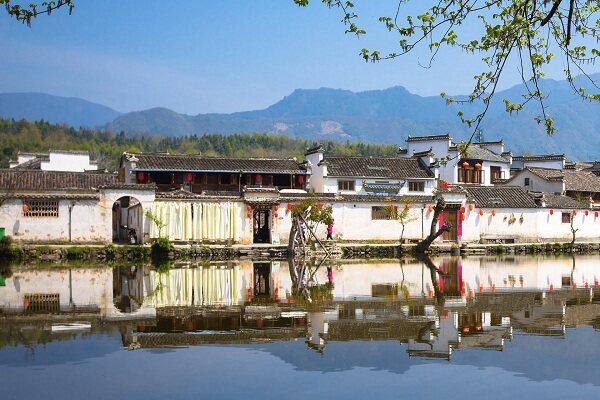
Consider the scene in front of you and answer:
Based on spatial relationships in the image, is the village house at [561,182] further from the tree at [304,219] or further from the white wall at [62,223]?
the white wall at [62,223]

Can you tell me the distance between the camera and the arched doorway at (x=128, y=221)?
1358 inches

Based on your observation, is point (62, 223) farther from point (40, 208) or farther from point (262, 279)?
point (262, 279)

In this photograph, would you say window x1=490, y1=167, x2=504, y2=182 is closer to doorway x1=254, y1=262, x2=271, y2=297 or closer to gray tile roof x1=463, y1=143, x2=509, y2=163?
gray tile roof x1=463, y1=143, x2=509, y2=163

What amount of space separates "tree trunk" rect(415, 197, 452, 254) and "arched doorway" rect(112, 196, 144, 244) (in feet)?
47.8

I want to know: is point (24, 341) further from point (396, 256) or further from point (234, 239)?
point (396, 256)

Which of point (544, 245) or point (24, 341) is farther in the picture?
point (544, 245)

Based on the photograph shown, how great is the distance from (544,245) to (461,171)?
1269 centimetres

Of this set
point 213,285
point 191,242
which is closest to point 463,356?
point 213,285

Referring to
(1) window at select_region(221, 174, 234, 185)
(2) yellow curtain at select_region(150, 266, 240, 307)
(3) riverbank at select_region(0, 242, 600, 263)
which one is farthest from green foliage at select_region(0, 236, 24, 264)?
(1) window at select_region(221, 174, 234, 185)

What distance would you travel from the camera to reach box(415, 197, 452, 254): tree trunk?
36.7 metres

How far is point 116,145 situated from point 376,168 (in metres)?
76.4

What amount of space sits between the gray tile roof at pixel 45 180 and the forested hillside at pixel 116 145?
170 feet

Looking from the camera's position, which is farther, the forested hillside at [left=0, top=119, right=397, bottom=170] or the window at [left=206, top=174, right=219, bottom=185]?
the forested hillside at [left=0, top=119, right=397, bottom=170]

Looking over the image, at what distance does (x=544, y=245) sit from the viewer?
40.8 m
